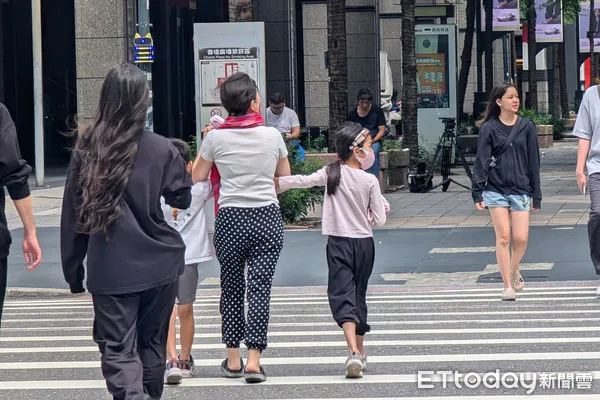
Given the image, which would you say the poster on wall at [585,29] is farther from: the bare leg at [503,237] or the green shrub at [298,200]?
the bare leg at [503,237]

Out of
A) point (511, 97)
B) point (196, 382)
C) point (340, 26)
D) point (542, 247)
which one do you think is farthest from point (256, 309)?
point (340, 26)

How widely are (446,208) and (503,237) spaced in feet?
32.9

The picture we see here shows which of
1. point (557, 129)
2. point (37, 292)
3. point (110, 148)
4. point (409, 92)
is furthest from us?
point (557, 129)

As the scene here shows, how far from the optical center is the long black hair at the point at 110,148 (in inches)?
237

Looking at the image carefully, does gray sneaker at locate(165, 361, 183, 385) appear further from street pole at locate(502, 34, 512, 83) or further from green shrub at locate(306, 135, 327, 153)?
street pole at locate(502, 34, 512, 83)

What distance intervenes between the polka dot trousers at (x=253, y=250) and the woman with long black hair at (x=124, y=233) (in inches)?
66.0

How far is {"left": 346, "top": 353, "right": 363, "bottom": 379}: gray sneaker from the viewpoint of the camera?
26.3 feet

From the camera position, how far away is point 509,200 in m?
11.6

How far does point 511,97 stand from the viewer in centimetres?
1152

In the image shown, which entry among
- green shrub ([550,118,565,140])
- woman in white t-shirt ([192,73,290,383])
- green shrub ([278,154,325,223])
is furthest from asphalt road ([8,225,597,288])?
green shrub ([550,118,565,140])

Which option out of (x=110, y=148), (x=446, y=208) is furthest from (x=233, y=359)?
(x=446, y=208)

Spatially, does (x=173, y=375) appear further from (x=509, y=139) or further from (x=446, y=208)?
(x=446, y=208)

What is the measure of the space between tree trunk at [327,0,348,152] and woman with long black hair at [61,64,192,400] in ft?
56.8

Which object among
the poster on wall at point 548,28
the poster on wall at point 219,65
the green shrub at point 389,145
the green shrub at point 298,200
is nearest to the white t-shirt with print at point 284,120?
the green shrub at point 298,200
